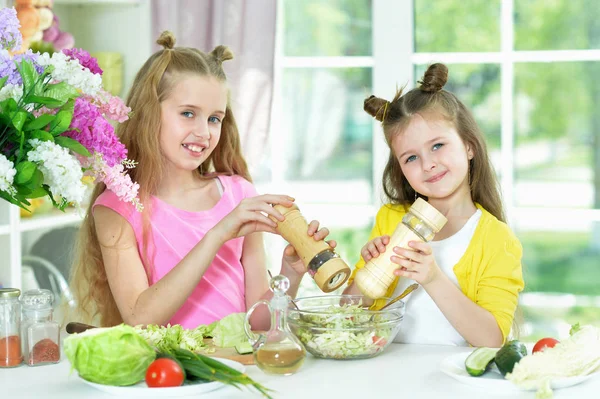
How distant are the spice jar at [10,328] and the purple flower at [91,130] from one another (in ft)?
0.96

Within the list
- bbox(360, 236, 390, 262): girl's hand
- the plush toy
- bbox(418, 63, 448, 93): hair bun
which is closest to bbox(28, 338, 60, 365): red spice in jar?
bbox(360, 236, 390, 262): girl's hand

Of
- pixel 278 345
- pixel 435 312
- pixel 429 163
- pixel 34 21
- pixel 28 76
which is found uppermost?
pixel 34 21

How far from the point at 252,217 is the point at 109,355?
0.53 meters

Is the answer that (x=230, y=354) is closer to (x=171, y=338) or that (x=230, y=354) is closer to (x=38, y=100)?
(x=171, y=338)

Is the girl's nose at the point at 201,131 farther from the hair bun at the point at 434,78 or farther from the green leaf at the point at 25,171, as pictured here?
the green leaf at the point at 25,171

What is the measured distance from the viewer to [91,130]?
4.91ft

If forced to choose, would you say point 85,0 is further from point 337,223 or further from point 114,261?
point 114,261

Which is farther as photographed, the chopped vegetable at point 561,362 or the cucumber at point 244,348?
the cucumber at point 244,348

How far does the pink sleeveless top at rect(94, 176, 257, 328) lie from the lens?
6.79 feet

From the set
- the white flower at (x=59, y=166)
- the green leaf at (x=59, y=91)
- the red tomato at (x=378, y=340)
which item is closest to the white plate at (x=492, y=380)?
the red tomato at (x=378, y=340)

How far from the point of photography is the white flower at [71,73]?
4.62 ft

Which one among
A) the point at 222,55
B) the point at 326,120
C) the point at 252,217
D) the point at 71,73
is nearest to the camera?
the point at 71,73

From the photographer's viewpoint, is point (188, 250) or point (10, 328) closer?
point (10, 328)

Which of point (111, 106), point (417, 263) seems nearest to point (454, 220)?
point (417, 263)
